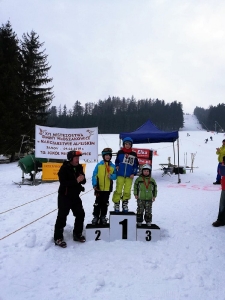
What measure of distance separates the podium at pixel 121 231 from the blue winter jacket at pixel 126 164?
114cm

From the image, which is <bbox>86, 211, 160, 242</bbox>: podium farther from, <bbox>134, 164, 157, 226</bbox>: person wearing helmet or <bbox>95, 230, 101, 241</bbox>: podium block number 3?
<bbox>134, 164, 157, 226</bbox>: person wearing helmet

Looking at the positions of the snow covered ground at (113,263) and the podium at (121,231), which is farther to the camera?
the podium at (121,231)

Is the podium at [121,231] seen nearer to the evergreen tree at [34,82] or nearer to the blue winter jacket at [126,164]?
the blue winter jacket at [126,164]

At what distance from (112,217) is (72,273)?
53.9 inches

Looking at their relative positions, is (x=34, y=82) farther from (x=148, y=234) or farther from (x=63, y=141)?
(x=148, y=234)

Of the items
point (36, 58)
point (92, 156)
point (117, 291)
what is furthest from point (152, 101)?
point (117, 291)

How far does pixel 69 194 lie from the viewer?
450 centimetres

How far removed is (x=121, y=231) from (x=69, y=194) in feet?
3.99

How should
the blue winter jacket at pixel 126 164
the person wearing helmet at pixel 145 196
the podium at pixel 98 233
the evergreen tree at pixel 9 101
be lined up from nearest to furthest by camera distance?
the podium at pixel 98 233 → the person wearing helmet at pixel 145 196 → the blue winter jacket at pixel 126 164 → the evergreen tree at pixel 9 101

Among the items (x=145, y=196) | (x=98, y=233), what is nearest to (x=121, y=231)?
(x=98, y=233)

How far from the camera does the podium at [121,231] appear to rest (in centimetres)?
464

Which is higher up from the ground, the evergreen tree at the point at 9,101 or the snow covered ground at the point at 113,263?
the evergreen tree at the point at 9,101

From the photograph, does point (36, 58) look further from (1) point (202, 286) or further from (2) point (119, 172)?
(1) point (202, 286)

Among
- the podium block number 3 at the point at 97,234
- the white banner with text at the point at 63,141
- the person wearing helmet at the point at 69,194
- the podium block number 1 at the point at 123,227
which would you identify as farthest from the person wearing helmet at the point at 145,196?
the white banner with text at the point at 63,141
